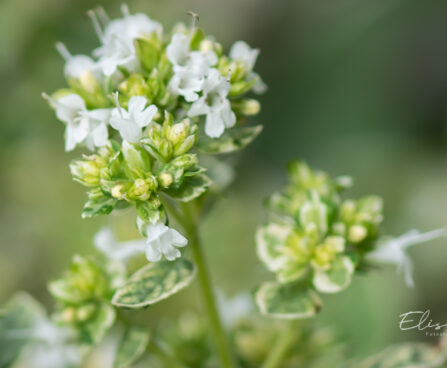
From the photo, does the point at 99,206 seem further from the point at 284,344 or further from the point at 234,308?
the point at 234,308

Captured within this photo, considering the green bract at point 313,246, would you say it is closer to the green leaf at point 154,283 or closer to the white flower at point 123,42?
the green leaf at point 154,283

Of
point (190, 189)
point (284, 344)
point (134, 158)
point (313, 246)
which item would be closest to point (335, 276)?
point (313, 246)

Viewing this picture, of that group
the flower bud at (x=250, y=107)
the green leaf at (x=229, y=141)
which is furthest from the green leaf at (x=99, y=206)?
the flower bud at (x=250, y=107)

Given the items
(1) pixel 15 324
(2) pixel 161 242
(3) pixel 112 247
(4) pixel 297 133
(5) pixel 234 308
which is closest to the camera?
(2) pixel 161 242

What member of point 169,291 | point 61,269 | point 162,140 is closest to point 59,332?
point 169,291

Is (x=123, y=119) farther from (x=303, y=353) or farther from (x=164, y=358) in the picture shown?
(x=303, y=353)

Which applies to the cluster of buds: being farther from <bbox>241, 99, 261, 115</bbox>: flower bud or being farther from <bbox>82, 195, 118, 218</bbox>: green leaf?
<bbox>241, 99, 261, 115</bbox>: flower bud

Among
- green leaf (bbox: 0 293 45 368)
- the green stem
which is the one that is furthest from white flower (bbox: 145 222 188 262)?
green leaf (bbox: 0 293 45 368)
